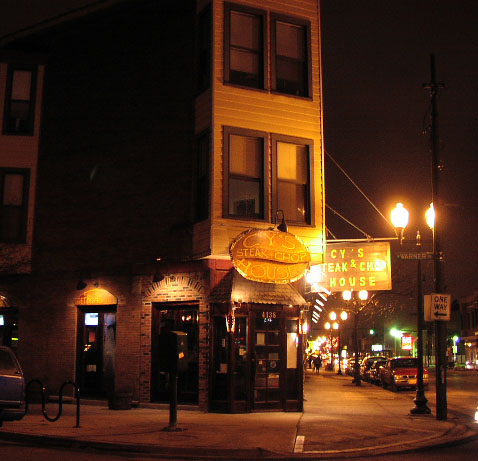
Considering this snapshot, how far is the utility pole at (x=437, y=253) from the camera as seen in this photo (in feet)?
57.3

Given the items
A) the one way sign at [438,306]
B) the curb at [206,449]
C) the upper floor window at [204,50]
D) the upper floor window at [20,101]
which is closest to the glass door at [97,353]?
the upper floor window at [20,101]

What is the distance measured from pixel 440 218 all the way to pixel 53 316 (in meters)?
11.8

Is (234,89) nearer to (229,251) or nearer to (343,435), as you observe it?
(229,251)

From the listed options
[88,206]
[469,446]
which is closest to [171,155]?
[88,206]

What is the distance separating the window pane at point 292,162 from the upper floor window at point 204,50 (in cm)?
270

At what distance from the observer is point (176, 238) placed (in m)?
19.1

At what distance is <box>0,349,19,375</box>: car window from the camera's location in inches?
586

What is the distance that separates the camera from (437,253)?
1808cm

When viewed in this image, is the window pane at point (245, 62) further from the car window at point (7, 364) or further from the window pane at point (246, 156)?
the car window at point (7, 364)

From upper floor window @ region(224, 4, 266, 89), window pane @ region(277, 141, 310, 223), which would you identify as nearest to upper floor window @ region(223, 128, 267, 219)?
window pane @ region(277, 141, 310, 223)

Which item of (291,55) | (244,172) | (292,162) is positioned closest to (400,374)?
(292,162)

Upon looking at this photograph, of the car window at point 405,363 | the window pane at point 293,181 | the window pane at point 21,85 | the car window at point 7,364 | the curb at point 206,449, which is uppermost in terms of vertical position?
the window pane at point 21,85

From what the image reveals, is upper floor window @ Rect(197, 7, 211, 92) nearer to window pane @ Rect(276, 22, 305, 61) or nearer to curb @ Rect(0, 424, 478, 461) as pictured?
window pane @ Rect(276, 22, 305, 61)

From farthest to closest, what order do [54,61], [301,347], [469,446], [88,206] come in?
[54,61], [88,206], [301,347], [469,446]
